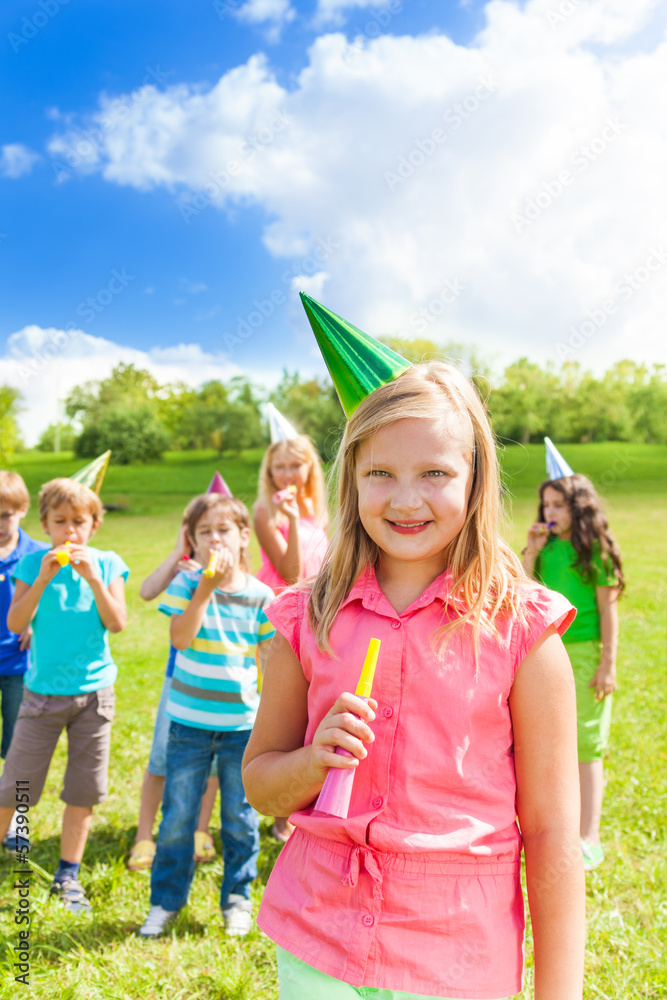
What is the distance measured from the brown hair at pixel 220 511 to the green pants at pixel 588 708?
1.91m

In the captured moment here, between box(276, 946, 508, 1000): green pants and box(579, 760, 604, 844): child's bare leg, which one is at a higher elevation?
box(276, 946, 508, 1000): green pants

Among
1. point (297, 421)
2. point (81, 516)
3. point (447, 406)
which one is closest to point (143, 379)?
point (297, 421)

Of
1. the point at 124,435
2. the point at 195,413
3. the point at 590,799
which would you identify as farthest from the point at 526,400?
the point at 590,799

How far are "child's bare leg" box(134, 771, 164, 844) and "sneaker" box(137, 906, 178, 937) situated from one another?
597 mm

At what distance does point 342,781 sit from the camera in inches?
51.0

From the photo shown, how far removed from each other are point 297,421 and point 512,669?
3634 cm

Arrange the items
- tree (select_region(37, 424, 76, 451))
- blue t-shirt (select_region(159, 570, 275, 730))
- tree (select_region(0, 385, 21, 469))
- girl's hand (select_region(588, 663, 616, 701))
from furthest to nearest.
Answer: tree (select_region(37, 424, 76, 451)), tree (select_region(0, 385, 21, 469)), girl's hand (select_region(588, 663, 616, 701)), blue t-shirt (select_region(159, 570, 275, 730))

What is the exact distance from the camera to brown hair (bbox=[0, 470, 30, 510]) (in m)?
4.12

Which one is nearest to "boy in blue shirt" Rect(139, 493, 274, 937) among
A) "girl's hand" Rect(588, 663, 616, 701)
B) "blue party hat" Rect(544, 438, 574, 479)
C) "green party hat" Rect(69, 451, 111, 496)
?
"green party hat" Rect(69, 451, 111, 496)

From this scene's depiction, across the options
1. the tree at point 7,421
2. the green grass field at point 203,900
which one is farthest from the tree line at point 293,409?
the green grass field at point 203,900

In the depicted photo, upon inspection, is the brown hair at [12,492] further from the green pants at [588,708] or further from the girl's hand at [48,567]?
the green pants at [588,708]

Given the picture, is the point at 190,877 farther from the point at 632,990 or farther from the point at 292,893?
the point at 292,893

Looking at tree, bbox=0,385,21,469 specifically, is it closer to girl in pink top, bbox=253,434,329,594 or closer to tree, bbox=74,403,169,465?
tree, bbox=74,403,169,465

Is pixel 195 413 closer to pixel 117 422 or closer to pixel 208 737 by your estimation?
pixel 117 422
